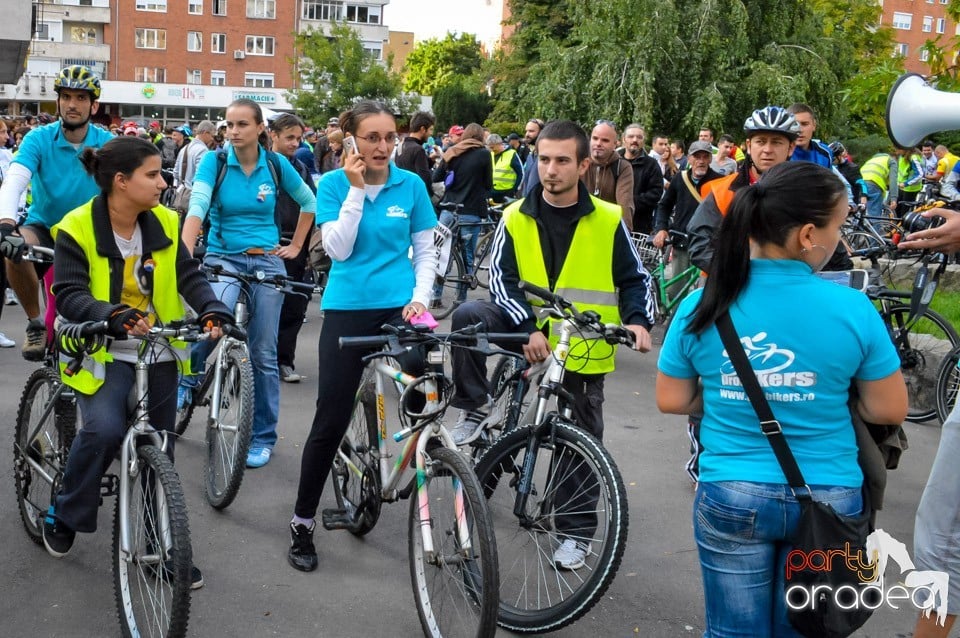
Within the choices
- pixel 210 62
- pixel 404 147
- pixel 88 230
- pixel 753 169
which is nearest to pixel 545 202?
pixel 753 169

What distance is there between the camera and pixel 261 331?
6.66m

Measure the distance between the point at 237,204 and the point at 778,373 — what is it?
4526mm

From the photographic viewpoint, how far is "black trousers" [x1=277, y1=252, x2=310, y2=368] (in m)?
8.37

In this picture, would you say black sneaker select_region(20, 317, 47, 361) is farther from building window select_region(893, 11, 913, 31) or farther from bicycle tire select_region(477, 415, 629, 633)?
building window select_region(893, 11, 913, 31)

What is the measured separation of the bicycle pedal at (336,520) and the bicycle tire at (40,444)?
1.21 metres

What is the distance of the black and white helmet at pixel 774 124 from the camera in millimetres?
5844

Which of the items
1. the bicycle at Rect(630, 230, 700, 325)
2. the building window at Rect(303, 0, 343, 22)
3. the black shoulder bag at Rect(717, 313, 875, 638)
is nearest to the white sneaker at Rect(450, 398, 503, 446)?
the black shoulder bag at Rect(717, 313, 875, 638)

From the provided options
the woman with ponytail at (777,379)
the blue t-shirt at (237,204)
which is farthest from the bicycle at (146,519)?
the blue t-shirt at (237,204)

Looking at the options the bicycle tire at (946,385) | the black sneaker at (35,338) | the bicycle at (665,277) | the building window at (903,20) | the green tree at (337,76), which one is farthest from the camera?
the building window at (903,20)

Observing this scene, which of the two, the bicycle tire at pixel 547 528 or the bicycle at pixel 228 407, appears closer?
the bicycle tire at pixel 547 528

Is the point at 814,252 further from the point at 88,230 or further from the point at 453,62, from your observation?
the point at 453,62

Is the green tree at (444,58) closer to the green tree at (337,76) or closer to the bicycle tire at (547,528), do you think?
the green tree at (337,76)

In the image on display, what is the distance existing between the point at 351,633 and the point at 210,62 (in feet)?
271

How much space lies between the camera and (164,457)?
4.11 m
